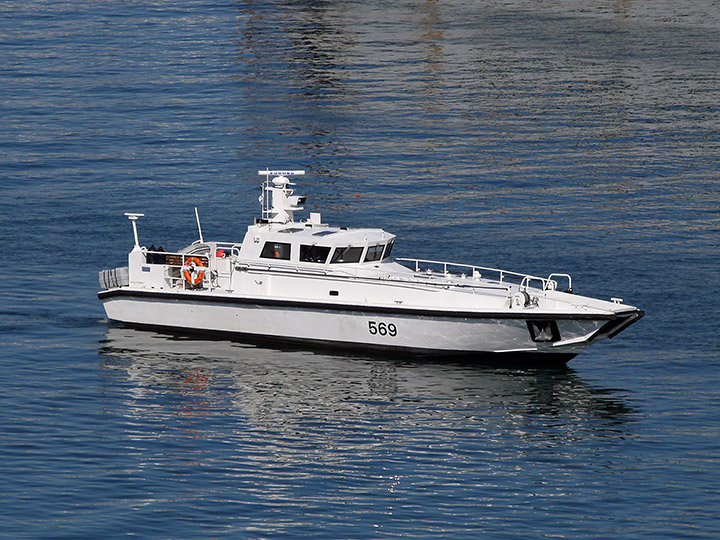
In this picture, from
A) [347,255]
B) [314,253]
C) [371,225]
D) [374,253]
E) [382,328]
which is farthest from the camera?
[371,225]

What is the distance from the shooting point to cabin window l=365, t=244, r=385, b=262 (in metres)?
46.2

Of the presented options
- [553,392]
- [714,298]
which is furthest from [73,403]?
[714,298]

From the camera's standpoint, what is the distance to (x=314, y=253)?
1812 inches

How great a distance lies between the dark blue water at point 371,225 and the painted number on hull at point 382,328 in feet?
4.15

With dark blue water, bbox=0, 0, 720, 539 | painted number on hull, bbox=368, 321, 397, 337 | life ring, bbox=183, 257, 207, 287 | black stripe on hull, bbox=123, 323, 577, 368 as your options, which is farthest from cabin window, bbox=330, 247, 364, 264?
life ring, bbox=183, 257, 207, 287

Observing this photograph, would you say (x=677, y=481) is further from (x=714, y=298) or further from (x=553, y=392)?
(x=714, y=298)

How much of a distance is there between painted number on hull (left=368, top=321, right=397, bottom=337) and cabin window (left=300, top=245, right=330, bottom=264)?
318 centimetres

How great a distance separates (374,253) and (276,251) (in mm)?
3790

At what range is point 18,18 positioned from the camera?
112938mm

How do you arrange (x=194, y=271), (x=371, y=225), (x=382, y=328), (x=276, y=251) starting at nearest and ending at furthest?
(x=382, y=328) < (x=276, y=251) < (x=194, y=271) < (x=371, y=225)

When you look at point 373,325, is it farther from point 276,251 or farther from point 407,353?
point 276,251

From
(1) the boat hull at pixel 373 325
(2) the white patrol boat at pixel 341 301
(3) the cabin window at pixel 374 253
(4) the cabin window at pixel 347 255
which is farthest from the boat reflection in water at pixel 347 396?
(3) the cabin window at pixel 374 253

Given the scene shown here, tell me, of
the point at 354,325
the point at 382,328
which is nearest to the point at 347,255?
the point at 354,325

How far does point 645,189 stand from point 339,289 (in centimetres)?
2778
